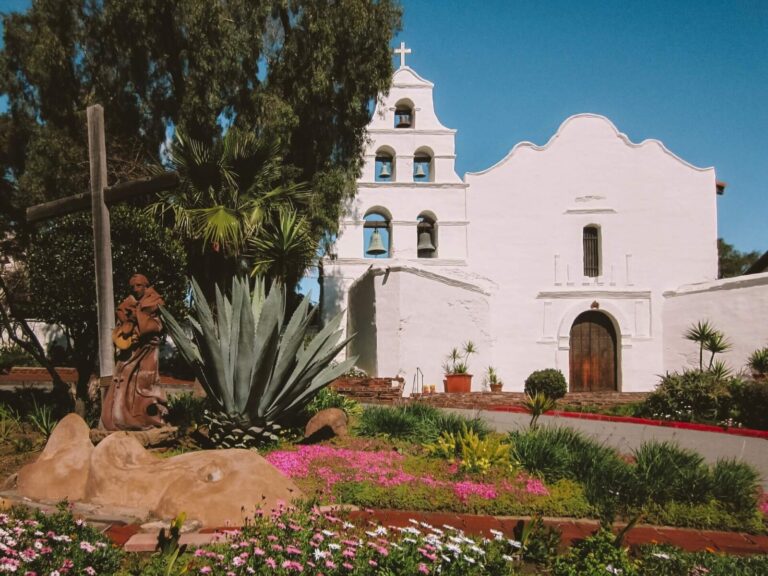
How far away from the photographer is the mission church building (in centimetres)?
1762

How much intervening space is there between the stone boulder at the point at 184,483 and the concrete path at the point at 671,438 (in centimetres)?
410

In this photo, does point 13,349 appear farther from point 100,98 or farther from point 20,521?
point 20,521

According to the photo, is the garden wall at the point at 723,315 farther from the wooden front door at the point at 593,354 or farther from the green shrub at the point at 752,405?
the green shrub at the point at 752,405

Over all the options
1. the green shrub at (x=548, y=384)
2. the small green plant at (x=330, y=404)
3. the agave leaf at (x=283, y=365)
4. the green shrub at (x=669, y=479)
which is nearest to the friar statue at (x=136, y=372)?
the agave leaf at (x=283, y=365)

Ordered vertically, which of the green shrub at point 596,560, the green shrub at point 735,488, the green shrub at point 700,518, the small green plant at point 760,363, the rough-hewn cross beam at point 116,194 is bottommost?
the green shrub at point 700,518

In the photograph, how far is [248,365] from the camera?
21.3ft

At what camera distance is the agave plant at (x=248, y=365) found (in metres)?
6.45

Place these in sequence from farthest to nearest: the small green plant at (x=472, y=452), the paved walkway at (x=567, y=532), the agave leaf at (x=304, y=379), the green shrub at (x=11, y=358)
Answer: the green shrub at (x=11, y=358)
the agave leaf at (x=304, y=379)
the small green plant at (x=472, y=452)
the paved walkway at (x=567, y=532)

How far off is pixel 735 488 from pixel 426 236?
41.4 ft

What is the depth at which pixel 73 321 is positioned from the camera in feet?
30.1

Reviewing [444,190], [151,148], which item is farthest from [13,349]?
[444,190]

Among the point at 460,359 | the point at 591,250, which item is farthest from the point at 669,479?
the point at 591,250

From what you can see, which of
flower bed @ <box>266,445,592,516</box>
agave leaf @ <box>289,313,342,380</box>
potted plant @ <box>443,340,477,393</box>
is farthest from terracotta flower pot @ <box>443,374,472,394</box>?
flower bed @ <box>266,445,592,516</box>

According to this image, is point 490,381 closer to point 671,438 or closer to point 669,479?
point 671,438
